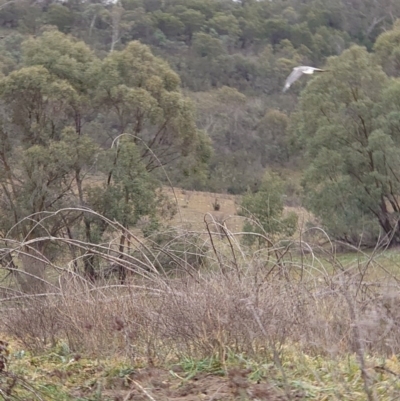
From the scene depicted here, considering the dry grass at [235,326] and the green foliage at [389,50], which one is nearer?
the dry grass at [235,326]

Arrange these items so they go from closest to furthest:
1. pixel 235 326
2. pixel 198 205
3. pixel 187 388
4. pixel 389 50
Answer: pixel 187 388
pixel 235 326
pixel 389 50
pixel 198 205

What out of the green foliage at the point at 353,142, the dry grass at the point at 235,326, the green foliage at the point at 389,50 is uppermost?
the dry grass at the point at 235,326

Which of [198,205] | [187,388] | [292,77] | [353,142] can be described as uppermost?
[292,77]

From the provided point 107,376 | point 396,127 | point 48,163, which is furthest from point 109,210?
point 107,376

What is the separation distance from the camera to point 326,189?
69.0ft

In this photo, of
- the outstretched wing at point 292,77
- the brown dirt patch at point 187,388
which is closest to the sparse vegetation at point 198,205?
the brown dirt patch at point 187,388

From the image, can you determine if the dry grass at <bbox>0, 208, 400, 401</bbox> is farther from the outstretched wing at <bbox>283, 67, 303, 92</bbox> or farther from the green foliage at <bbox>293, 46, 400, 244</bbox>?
the green foliage at <bbox>293, 46, 400, 244</bbox>

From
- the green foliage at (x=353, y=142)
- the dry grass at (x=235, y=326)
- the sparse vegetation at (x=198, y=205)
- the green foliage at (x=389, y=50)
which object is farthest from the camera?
the green foliage at (x=389, y=50)

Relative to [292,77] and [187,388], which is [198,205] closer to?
[292,77]

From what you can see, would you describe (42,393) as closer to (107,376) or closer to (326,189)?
(107,376)

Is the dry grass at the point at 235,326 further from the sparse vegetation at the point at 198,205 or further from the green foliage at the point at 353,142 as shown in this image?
the green foliage at the point at 353,142

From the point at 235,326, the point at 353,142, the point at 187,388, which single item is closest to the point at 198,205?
the point at 353,142

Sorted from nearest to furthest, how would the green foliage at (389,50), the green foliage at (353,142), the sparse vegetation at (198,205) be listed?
the sparse vegetation at (198,205)
the green foliage at (353,142)
the green foliage at (389,50)

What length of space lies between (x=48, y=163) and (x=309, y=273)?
11.5 m
